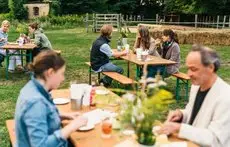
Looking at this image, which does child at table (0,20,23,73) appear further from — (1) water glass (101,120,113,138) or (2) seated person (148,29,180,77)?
(1) water glass (101,120,113,138)

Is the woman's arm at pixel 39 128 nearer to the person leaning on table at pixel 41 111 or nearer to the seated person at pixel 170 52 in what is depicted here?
the person leaning on table at pixel 41 111

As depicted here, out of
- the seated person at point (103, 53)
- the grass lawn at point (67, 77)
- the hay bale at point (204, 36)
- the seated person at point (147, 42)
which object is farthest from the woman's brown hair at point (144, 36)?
the hay bale at point (204, 36)

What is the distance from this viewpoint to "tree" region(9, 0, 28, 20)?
1515 inches

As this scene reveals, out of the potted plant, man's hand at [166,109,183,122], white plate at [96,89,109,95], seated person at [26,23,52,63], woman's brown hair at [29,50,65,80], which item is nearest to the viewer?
the potted plant

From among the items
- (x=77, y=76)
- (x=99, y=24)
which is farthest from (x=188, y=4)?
(x=77, y=76)

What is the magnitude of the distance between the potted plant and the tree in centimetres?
3746

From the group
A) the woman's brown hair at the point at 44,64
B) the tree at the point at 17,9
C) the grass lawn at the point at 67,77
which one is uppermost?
the tree at the point at 17,9

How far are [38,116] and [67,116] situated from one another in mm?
789

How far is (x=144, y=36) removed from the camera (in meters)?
8.65

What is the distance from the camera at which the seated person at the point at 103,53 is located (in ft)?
27.7

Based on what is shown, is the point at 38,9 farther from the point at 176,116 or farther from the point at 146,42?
the point at 176,116

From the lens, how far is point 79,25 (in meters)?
32.2

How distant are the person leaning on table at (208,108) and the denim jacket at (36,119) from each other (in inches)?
35.8

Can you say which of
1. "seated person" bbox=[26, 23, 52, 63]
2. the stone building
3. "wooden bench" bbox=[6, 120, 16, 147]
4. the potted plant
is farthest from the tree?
the potted plant
